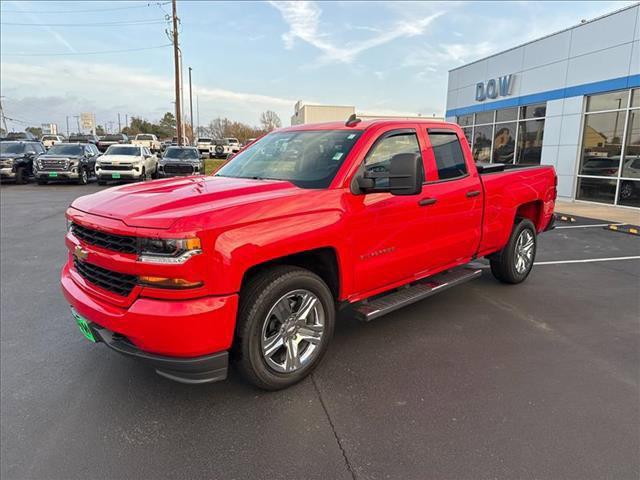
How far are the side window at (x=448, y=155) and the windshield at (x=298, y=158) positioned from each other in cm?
104

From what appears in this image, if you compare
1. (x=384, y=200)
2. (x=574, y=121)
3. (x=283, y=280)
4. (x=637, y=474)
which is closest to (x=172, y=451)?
(x=283, y=280)

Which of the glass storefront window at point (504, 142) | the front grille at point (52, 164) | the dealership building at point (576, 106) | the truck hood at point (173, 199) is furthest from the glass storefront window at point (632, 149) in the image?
the front grille at point (52, 164)

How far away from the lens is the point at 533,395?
3.25 meters

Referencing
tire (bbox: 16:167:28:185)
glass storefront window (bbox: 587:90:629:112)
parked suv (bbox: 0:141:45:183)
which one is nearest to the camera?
glass storefront window (bbox: 587:90:629:112)

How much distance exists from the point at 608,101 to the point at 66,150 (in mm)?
21090

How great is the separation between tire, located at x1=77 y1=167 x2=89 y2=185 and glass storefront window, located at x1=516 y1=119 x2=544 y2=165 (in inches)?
713

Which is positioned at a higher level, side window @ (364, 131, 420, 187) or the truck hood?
side window @ (364, 131, 420, 187)

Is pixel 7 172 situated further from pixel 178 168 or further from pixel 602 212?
pixel 602 212

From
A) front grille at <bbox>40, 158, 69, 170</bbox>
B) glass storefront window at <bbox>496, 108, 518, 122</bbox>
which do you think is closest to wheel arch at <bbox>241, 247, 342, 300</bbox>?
glass storefront window at <bbox>496, 108, 518, 122</bbox>

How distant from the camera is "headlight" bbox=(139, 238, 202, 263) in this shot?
259 centimetres

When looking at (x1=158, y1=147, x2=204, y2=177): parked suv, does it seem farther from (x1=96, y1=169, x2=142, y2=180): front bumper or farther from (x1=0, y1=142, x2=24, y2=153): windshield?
(x1=0, y1=142, x2=24, y2=153): windshield

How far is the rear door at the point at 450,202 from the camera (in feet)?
14.0

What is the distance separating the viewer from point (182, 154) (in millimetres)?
21000

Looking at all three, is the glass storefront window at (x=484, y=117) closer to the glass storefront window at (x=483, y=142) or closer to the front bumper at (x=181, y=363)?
the glass storefront window at (x=483, y=142)
